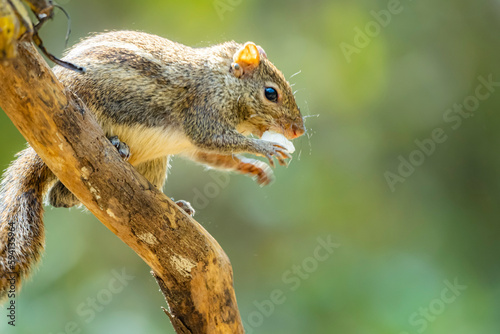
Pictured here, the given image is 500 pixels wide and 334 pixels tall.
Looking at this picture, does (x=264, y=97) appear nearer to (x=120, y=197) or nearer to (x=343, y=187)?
(x=120, y=197)

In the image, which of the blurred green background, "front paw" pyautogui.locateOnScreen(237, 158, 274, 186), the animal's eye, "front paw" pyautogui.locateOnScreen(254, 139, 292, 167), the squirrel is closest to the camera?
the squirrel

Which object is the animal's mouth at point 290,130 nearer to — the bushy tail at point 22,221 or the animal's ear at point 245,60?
the animal's ear at point 245,60

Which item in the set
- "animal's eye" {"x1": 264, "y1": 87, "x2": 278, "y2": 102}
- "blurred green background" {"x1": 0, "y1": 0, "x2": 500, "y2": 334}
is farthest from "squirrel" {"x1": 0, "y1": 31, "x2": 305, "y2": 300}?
"blurred green background" {"x1": 0, "y1": 0, "x2": 500, "y2": 334}

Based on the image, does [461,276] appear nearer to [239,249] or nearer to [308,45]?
[239,249]

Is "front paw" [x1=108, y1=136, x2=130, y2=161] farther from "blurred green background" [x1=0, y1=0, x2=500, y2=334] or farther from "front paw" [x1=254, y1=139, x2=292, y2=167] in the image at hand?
"blurred green background" [x1=0, y1=0, x2=500, y2=334]

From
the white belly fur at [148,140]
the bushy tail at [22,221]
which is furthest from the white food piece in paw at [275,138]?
the bushy tail at [22,221]

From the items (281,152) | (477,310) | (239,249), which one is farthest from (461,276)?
(281,152)

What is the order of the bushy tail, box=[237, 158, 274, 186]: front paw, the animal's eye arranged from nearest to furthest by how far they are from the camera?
1. the bushy tail
2. box=[237, 158, 274, 186]: front paw
3. the animal's eye
